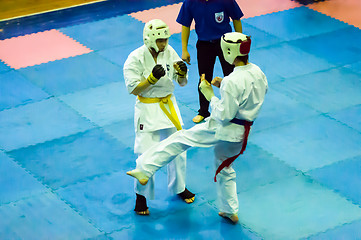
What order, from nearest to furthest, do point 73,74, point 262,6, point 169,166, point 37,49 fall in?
point 169,166 < point 73,74 < point 37,49 < point 262,6

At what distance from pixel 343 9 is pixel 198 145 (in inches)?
291

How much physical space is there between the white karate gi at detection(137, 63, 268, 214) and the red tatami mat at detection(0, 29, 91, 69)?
494 cm

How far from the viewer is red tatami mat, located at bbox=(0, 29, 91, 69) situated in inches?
412

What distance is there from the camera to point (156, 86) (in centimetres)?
628

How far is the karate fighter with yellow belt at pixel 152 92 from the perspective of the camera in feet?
20.1

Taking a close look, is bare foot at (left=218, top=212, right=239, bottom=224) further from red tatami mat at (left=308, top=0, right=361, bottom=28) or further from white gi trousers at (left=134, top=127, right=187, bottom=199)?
red tatami mat at (left=308, top=0, right=361, bottom=28)

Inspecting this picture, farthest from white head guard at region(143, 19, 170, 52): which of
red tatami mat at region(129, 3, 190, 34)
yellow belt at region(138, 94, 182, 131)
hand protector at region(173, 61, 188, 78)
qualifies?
red tatami mat at region(129, 3, 190, 34)

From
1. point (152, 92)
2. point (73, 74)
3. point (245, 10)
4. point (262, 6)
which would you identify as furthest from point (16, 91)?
point (262, 6)

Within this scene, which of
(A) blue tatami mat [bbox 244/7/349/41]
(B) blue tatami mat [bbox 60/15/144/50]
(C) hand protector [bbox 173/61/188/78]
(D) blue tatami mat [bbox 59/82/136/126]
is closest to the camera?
(C) hand protector [bbox 173/61/188/78]

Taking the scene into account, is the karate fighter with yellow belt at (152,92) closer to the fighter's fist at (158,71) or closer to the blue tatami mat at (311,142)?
the fighter's fist at (158,71)

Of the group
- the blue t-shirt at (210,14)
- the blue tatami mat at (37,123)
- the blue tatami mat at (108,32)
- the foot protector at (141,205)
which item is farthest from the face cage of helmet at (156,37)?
the blue tatami mat at (108,32)

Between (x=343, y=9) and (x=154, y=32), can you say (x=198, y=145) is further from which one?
(x=343, y=9)

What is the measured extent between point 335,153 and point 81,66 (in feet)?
14.9

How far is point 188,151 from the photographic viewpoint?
7805 millimetres
